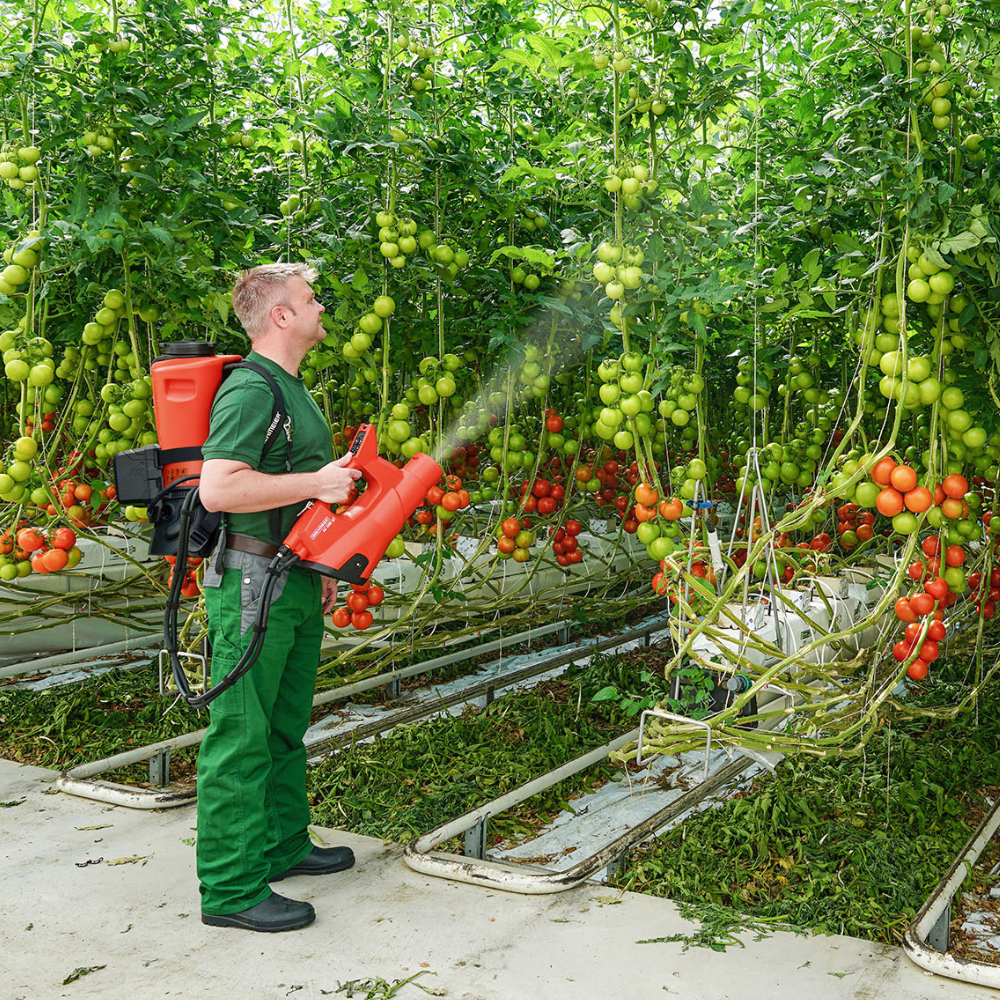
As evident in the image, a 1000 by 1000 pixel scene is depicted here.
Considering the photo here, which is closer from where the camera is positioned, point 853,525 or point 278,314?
point 278,314

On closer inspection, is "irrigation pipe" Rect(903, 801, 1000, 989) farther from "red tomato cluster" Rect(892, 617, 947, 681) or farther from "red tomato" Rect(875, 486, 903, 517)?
"red tomato" Rect(875, 486, 903, 517)

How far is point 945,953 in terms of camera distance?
1873 millimetres

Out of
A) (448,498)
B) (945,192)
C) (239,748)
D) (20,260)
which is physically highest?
(945,192)

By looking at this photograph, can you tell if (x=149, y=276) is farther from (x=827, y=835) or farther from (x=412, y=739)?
(x=827, y=835)

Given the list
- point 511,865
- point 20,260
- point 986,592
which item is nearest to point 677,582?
point 511,865

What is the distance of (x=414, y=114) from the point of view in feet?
8.36

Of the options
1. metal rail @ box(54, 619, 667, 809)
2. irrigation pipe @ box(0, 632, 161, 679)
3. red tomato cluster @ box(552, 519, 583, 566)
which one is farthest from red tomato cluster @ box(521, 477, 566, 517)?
irrigation pipe @ box(0, 632, 161, 679)

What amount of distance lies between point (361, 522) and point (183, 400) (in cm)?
49

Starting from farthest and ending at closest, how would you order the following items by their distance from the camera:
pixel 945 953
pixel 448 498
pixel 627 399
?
pixel 448 498
pixel 627 399
pixel 945 953

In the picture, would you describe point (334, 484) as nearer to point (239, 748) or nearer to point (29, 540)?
point (239, 748)

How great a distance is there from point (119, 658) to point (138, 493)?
2771 millimetres

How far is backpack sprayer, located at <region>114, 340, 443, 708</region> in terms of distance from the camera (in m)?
2.12

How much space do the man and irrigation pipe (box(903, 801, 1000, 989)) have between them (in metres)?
1.25

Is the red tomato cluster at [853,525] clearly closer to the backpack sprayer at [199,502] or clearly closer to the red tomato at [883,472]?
the red tomato at [883,472]
